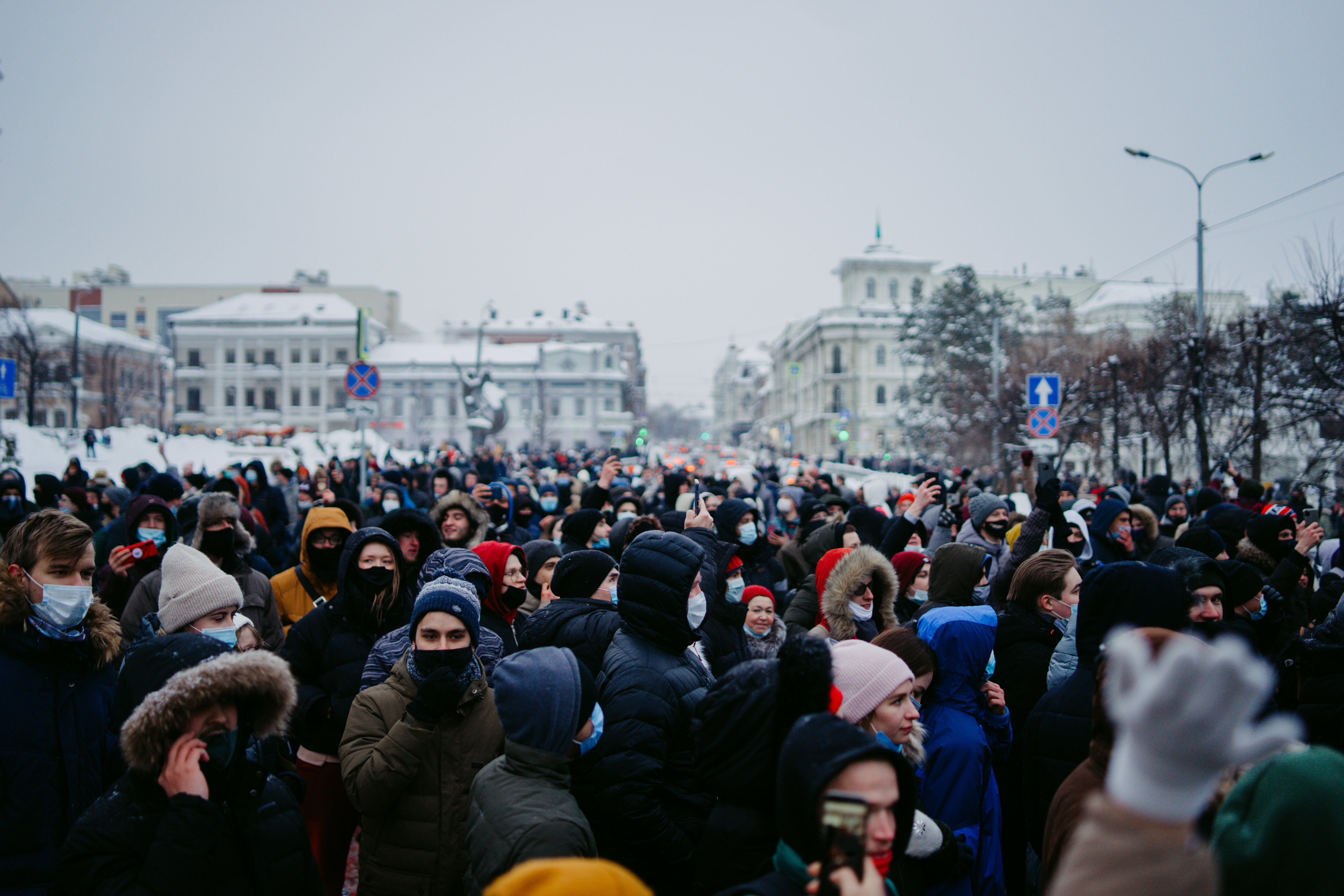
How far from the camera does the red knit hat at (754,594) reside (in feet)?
15.9

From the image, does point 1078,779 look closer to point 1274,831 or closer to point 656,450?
point 1274,831

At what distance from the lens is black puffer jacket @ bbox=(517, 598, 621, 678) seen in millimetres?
3838

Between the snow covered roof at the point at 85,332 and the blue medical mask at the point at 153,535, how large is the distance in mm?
64634

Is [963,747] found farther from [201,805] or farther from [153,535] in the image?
[153,535]

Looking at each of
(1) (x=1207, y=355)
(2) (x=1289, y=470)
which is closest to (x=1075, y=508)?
(1) (x=1207, y=355)

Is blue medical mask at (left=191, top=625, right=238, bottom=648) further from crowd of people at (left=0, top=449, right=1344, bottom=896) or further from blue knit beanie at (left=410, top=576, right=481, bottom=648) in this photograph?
blue knit beanie at (left=410, top=576, right=481, bottom=648)

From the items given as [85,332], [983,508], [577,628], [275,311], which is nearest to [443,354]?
[275,311]

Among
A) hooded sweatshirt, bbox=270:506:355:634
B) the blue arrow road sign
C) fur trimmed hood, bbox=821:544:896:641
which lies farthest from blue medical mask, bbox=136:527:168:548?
the blue arrow road sign

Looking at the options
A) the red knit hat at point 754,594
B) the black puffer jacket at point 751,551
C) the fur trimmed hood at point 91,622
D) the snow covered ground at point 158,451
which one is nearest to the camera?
the fur trimmed hood at point 91,622

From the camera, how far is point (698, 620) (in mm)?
3783

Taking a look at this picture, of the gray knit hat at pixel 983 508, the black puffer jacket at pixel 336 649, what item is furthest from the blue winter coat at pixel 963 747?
the gray knit hat at pixel 983 508

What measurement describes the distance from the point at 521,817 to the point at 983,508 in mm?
5108

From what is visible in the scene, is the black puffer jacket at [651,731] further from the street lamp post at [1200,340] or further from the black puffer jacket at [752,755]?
the street lamp post at [1200,340]

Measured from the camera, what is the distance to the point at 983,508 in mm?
6672
